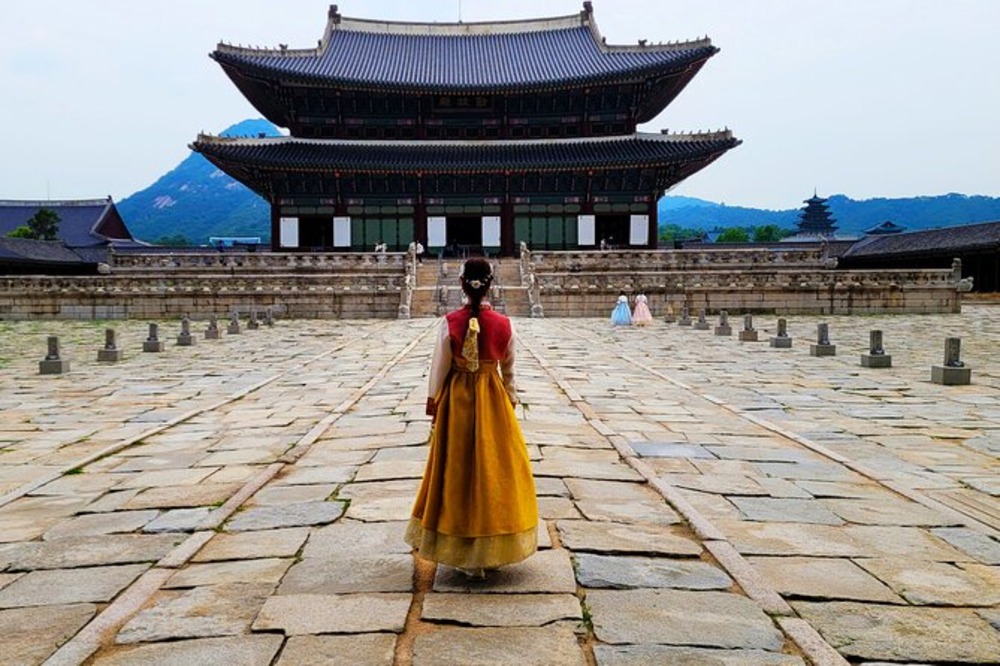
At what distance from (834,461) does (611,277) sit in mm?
18548

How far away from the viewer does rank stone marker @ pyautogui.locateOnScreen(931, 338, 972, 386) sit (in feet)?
31.5

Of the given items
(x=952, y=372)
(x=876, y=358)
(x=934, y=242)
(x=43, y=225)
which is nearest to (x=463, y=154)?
(x=934, y=242)

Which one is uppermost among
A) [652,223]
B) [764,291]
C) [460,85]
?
[460,85]

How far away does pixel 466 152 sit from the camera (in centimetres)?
3403

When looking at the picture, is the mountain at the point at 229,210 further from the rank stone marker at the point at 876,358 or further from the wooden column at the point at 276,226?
the rank stone marker at the point at 876,358

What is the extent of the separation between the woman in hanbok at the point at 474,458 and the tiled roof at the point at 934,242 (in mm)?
29677

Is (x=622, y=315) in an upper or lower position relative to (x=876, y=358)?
upper

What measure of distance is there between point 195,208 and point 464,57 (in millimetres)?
86914

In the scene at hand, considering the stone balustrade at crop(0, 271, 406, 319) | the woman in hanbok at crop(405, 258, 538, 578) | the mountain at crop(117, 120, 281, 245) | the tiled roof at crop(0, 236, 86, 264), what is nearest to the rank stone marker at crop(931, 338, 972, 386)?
the woman in hanbok at crop(405, 258, 538, 578)

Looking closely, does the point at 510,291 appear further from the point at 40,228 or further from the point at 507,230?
the point at 40,228

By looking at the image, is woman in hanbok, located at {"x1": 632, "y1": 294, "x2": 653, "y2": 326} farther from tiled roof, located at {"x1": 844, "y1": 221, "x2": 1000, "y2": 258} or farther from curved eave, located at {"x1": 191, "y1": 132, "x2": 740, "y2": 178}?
tiled roof, located at {"x1": 844, "y1": 221, "x2": 1000, "y2": 258}

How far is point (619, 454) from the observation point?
19.0ft

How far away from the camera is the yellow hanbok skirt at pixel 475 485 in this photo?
330 cm

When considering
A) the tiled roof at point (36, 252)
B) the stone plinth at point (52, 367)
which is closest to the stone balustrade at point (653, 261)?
the stone plinth at point (52, 367)
